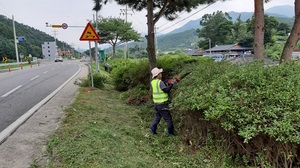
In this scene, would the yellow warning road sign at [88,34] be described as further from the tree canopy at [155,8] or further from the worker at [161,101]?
the worker at [161,101]

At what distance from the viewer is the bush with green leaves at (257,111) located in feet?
9.86

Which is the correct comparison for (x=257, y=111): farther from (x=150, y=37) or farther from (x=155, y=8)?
(x=155, y=8)

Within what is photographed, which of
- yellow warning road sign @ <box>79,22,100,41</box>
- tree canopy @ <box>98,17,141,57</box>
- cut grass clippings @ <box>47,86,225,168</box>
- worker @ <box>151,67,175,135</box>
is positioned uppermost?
tree canopy @ <box>98,17,141,57</box>

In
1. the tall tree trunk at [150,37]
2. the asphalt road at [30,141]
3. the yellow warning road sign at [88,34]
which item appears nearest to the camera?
the asphalt road at [30,141]

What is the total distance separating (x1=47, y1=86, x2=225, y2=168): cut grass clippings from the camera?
3.34m

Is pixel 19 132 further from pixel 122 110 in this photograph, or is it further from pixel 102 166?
pixel 122 110

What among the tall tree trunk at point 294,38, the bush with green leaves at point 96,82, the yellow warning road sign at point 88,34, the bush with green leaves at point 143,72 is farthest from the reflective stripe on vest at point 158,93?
the bush with green leaves at point 96,82

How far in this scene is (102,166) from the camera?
3139 millimetres

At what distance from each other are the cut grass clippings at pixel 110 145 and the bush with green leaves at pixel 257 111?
2.38 feet

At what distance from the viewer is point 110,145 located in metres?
3.86

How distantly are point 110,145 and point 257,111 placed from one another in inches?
88.1

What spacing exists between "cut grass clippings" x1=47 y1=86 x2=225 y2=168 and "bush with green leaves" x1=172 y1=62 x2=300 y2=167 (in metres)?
0.73

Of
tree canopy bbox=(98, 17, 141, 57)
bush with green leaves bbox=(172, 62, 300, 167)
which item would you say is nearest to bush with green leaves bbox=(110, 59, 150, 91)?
bush with green leaves bbox=(172, 62, 300, 167)

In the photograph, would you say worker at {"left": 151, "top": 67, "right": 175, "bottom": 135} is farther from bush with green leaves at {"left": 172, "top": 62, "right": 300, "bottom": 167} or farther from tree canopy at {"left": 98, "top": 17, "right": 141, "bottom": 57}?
tree canopy at {"left": 98, "top": 17, "right": 141, "bottom": 57}
